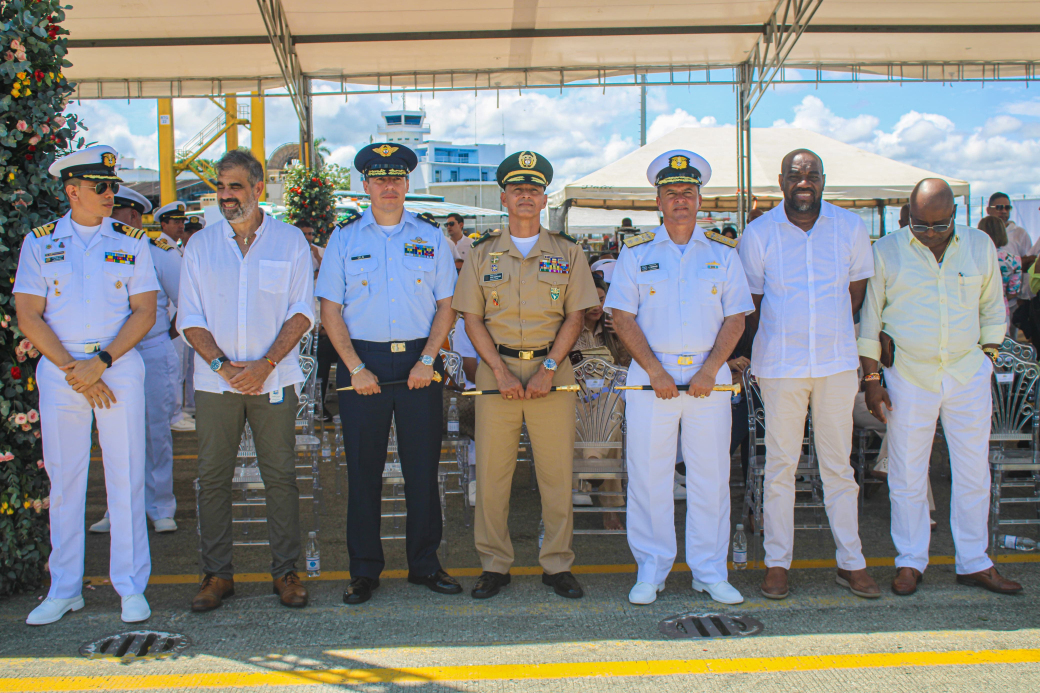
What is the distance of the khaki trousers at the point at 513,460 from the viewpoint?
374 cm

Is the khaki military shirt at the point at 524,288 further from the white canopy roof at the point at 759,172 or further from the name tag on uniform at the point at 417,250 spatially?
the white canopy roof at the point at 759,172

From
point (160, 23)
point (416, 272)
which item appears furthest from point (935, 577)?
point (160, 23)

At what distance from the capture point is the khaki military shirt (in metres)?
3.71

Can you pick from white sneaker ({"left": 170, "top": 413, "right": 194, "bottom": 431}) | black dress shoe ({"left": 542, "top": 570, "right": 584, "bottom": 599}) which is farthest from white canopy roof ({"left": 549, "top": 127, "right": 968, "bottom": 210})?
black dress shoe ({"left": 542, "top": 570, "right": 584, "bottom": 599})

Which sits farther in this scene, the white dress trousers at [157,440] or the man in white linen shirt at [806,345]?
the white dress trousers at [157,440]

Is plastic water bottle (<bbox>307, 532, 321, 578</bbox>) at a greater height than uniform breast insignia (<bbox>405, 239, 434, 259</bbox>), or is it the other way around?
uniform breast insignia (<bbox>405, 239, 434, 259</bbox>)

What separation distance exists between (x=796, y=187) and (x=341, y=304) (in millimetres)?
2290

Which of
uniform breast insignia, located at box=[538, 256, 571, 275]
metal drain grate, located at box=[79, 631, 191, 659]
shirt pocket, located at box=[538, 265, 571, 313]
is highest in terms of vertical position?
uniform breast insignia, located at box=[538, 256, 571, 275]

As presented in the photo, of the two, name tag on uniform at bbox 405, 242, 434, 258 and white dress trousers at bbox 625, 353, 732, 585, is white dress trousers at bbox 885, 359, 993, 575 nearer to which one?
white dress trousers at bbox 625, 353, 732, 585

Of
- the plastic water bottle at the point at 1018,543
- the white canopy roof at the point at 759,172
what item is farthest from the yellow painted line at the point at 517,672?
the white canopy roof at the point at 759,172

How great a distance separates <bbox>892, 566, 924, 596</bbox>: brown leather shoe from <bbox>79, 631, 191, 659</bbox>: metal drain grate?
3.27 metres

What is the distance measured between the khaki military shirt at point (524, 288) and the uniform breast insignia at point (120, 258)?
1.53 m

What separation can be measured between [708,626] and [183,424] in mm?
6108

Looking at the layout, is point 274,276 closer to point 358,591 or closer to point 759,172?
point 358,591
